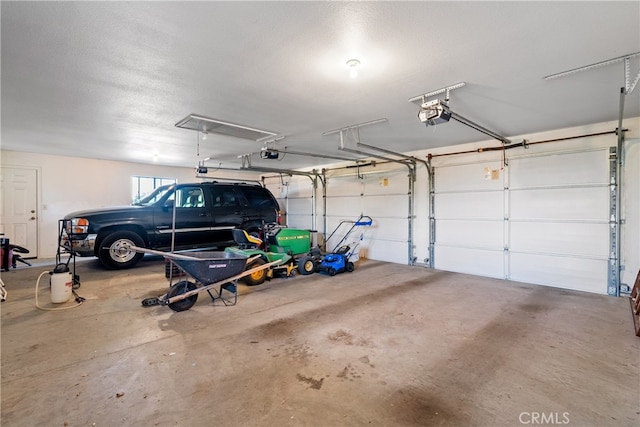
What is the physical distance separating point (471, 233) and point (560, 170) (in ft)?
5.78

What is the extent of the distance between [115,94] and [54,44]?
3.44 ft

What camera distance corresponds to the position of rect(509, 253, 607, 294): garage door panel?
4434mm

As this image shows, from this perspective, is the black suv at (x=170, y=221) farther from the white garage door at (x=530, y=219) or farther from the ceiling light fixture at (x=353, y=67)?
the white garage door at (x=530, y=219)

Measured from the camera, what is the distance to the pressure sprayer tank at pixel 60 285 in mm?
3662

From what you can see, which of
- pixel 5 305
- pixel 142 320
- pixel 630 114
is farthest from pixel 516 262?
pixel 5 305

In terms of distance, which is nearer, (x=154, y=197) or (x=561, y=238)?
(x=561, y=238)

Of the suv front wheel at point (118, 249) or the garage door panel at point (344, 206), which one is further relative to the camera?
the garage door panel at point (344, 206)

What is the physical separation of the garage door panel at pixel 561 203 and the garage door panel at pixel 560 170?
13 centimetres

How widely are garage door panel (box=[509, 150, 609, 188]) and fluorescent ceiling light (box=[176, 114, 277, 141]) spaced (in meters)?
4.40

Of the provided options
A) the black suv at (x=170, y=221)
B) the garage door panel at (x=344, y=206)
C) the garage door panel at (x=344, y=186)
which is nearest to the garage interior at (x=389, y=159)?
the black suv at (x=170, y=221)

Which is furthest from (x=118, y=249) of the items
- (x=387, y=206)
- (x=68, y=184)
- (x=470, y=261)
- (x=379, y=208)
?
(x=470, y=261)

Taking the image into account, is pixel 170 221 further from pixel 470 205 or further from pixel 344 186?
pixel 470 205

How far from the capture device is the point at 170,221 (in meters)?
6.02

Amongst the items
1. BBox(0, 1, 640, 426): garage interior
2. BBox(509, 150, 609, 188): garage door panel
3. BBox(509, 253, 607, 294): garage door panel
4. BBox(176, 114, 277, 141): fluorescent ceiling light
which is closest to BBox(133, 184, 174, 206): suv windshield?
BBox(0, 1, 640, 426): garage interior
